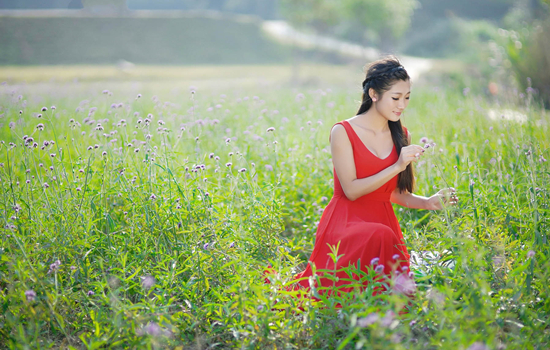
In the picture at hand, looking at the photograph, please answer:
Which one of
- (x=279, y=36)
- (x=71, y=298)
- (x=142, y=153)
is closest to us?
(x=71, y=298)

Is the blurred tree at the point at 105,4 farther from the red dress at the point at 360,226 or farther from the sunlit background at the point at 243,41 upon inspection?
the red dress at the point at 360,226

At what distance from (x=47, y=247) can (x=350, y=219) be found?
1.51m

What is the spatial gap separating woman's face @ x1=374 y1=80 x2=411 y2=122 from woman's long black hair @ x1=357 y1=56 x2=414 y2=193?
0.07 ft

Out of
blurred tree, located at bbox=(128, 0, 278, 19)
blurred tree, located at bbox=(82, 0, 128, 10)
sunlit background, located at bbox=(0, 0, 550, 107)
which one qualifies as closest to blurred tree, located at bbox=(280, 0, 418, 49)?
sunlit background, located at bbox=(0, 0, 550, 107)

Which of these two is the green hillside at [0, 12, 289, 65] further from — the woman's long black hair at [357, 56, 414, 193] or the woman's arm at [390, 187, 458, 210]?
the woman's arm at [390, 187, 458, 210]

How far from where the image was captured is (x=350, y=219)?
237 cm

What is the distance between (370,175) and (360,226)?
0.36 meters

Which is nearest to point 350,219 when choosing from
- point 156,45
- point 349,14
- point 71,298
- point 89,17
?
point 71,298

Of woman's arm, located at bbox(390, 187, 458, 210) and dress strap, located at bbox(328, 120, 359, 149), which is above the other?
dress strap, located at bbox(328, 120, 359, 149)

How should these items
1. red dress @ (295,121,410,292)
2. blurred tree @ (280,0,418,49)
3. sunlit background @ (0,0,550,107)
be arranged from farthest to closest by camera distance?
blurred tree @ (280,0,418,49)
sunlit background @ (0,0,550,107)
red dress @ (295,121,410,292)

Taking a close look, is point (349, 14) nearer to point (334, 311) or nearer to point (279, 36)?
point (279, 36)

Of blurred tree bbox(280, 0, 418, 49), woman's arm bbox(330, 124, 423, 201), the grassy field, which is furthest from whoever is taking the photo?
blurred tree bbox(280, 0, 418, 49)

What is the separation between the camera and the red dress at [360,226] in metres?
2.16

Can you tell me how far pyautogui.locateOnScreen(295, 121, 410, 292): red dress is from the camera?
216 cm
